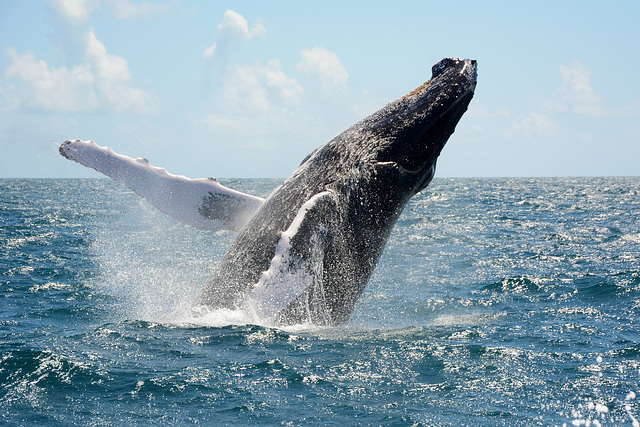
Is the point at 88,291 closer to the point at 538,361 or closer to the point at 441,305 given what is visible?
the point at 441,305

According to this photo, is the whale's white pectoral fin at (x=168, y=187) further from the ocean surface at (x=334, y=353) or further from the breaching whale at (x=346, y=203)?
the ocean surface at (x=334, y=353)

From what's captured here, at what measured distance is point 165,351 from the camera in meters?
5.93

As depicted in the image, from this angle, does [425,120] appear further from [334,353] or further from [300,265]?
[334,353]

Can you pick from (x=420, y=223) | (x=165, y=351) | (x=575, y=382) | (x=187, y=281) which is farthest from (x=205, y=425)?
(x=420, y=223)

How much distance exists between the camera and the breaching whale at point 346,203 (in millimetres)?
6453

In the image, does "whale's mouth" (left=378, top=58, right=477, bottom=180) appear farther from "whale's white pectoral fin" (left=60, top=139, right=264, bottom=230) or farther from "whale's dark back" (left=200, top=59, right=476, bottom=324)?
"whale's white pectoral fin" (left=60, top=139, right=264, bottom=230)

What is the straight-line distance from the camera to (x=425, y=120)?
6797mm

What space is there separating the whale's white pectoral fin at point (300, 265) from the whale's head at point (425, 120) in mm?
982

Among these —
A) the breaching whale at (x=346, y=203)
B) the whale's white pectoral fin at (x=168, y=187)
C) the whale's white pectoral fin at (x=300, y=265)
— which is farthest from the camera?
the whale's white pectoral fin at (x=168, y=187)

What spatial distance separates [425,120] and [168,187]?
3.66 m

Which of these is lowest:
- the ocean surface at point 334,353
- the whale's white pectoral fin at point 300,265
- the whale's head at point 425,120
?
the ocean surface at point 334,353

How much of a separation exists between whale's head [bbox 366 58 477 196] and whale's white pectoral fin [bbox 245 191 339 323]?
0.98 m

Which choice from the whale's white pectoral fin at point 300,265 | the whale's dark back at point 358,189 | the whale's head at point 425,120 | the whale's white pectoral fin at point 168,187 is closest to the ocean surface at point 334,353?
the whale's white pectoral fin at point 300,265

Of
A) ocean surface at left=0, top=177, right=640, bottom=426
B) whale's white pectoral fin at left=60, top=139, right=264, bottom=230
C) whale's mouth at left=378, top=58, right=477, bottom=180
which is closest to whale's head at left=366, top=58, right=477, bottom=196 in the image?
whale's mouth at left=378, top=58, right=477, bottom=180
